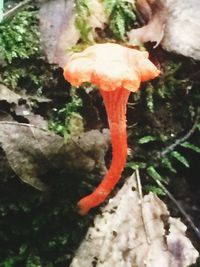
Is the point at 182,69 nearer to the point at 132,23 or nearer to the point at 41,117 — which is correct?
the point at 132,23

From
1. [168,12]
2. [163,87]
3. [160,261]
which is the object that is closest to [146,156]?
[163,87]

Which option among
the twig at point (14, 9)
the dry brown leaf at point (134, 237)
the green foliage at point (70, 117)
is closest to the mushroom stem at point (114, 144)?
the dry brown leaf at point (134, 237)

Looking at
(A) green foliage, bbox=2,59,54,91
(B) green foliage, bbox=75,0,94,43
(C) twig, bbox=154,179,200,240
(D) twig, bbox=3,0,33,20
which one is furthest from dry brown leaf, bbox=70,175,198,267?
(D) twig, bbox=3,0,33,20

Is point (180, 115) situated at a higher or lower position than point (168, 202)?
higher

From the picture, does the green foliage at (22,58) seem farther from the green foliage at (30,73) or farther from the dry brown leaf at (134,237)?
the dry brown leaf at (134,237)

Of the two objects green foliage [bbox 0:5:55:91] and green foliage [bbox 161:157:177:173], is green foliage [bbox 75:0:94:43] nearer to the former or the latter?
green foliage [bbox 0:5:55:91]

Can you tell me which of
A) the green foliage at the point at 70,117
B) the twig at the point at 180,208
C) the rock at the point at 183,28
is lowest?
the twig at the point at 180,208
